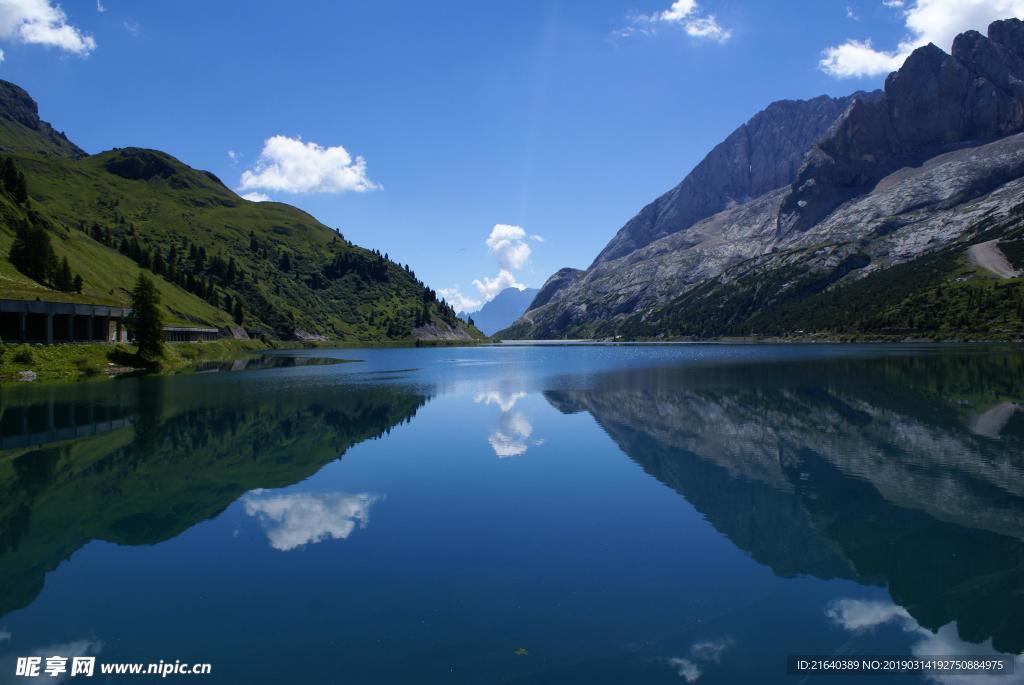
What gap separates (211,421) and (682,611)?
44.7 meters

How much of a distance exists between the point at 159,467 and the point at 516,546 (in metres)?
23.8

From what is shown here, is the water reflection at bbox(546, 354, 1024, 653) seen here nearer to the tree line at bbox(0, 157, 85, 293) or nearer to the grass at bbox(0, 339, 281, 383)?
the grass at bbox(0, 339, 281, 383)

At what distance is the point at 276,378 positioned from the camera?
92500 millimetres

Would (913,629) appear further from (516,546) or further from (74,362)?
(74,362)

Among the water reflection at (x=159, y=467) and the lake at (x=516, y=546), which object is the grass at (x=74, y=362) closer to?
the water reflection at (x=159, y=467)

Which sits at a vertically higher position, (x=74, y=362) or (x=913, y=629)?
(x=74, y=362)

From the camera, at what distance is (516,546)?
68.0 ft

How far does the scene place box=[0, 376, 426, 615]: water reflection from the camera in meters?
22.7

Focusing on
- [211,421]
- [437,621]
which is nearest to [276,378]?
[211,421]

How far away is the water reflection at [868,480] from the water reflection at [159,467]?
53.5 ft

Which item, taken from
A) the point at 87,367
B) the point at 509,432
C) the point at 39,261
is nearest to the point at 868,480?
the point at 509,432

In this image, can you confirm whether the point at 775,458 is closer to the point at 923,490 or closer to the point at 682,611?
the point at 923,490

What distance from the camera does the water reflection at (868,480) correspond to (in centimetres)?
1759

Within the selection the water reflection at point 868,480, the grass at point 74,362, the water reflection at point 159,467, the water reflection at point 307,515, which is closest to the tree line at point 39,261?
the grass at point 74,362
